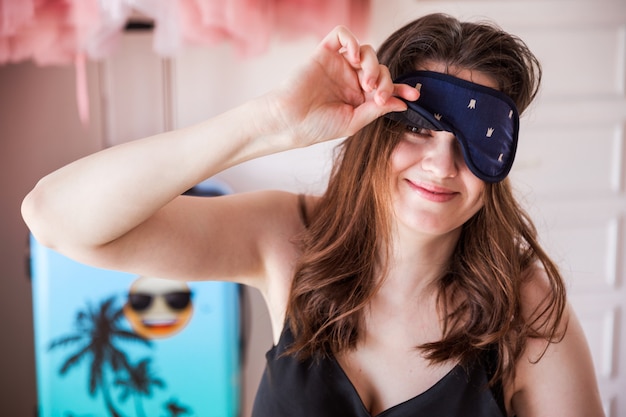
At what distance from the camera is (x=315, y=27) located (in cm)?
228

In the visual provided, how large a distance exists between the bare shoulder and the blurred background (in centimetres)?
93

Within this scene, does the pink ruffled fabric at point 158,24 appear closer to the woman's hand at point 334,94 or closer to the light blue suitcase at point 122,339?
the light blue suitcase at point 122,339

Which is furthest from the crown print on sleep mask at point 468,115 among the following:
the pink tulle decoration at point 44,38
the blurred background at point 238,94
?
the pink tulle decoration at point 44,38

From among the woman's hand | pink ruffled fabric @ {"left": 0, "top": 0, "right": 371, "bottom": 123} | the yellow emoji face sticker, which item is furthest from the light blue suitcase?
the woman's hand

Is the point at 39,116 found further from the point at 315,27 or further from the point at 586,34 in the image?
the point at 586,34

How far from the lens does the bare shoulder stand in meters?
1.33

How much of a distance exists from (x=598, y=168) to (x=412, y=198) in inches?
70.6

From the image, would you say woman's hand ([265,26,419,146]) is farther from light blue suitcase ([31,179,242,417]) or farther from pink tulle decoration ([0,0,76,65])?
pink tulle decoration ([0,0,76,65])

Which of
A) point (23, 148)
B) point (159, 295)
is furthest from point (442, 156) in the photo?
point (23, 148)

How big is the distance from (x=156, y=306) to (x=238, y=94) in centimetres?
75

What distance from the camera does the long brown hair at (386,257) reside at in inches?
49.6

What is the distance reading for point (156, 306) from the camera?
7.09 ft

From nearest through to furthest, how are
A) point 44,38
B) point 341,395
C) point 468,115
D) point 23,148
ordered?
point 468,115, point 341,395, point 44,38, point 23,148

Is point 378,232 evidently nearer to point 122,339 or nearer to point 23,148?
point 122,339
